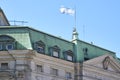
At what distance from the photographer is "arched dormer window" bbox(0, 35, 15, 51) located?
73125 mm

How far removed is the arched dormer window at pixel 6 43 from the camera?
7312cm

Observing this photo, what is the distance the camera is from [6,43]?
73250 millimetres

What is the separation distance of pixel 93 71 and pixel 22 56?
53.4 feet

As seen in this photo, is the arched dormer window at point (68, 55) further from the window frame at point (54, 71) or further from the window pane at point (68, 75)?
the window frame at point (54, 71)

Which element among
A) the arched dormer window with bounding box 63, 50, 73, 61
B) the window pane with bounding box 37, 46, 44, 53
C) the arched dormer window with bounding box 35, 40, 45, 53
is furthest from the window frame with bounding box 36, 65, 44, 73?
the arched dormer window with bounding box 63, 50, 73, 61

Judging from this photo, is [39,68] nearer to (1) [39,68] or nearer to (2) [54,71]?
(1) [39,68]

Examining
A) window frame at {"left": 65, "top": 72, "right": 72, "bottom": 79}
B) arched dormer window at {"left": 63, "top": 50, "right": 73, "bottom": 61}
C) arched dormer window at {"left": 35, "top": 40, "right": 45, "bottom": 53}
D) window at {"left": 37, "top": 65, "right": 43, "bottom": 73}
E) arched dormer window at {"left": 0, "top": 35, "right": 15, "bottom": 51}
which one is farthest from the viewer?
arched dormer window at {"left": 63, "top": 50, "right": 73, "bottom": 61}

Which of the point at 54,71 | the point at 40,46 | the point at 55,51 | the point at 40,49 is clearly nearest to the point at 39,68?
the point at 40,49

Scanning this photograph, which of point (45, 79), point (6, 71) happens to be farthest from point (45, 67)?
point (6, 71)

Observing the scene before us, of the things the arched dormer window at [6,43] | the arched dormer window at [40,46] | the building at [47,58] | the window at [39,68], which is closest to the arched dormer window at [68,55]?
the building at [47,58]

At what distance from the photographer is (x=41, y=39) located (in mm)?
76438

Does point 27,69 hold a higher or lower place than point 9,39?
lower

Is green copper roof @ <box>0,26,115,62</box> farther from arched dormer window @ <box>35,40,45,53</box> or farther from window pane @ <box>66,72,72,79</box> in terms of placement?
window pane @ <box>66,72,72,79</box>

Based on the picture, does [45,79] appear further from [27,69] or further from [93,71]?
[93,71]
